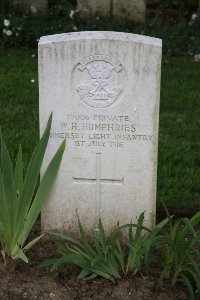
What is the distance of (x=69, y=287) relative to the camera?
12.3 ft

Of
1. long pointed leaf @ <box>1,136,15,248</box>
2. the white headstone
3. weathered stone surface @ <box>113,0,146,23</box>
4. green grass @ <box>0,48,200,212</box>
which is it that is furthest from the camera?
weathered stone surface @ <box>113,0,146,23</box>

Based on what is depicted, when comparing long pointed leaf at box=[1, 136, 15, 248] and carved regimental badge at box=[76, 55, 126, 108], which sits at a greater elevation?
carved regimental badge at box=[76, 55, 126, 108]

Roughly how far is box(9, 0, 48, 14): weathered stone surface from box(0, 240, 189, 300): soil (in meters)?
5.73

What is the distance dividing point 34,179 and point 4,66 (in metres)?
4.11

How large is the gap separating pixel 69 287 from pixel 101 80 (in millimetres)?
1115

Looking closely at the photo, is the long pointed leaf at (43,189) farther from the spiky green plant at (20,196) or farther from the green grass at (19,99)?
the green grass at (19,99)

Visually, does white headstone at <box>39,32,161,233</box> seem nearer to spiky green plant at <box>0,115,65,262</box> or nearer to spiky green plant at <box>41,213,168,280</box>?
spiky green plant at <box>0,115,65,262</box>

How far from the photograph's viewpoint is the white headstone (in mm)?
3889

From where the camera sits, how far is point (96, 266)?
3701mm

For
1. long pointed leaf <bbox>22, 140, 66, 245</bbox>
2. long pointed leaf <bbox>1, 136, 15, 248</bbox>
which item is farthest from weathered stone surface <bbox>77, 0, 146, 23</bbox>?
long pointed leaf <bbox>1, 136, 15, 248</bbox>

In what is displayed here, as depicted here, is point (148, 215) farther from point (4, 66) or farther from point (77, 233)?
point (4, 66)

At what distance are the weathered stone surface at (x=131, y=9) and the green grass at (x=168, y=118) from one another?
1.15 meters

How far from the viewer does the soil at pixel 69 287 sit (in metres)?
3.65

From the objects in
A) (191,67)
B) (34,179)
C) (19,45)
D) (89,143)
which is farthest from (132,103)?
(19,45)
